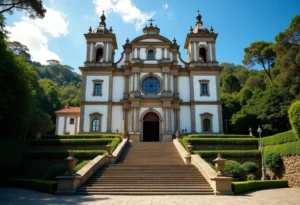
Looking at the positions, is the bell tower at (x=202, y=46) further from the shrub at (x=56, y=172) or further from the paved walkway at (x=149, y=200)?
the paved walkway at (x=149, y=200)

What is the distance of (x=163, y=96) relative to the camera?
29.8m

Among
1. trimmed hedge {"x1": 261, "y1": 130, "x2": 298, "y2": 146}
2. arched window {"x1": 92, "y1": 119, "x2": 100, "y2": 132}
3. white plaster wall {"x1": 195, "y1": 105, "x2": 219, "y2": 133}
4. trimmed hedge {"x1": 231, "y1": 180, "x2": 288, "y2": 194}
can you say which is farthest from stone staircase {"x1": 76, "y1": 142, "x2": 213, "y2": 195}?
arched window {"x1": 92, "y1": 119, "x2": 100, "y2": 132}

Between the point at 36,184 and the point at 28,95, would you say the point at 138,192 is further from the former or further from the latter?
the point at 28,95

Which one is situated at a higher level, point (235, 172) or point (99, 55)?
point (99, 55)

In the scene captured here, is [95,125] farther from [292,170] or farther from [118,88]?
[292,170]

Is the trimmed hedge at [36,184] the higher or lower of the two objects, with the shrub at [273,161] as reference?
lower

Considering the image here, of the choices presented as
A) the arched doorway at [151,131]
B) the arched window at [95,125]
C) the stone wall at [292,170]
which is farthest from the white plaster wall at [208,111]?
the stone wall at [292,170]

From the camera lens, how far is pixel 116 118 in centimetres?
2998

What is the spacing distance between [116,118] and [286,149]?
730 inches

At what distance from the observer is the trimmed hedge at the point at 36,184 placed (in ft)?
39.2

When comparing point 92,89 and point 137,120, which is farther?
point 92,89

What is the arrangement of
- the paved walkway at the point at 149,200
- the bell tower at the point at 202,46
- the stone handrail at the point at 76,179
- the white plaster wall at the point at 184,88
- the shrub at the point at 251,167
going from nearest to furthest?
the paved walkway at the point at 149,200 < the stone handrail at the point at 76,179 < the shrub at the point at 251,167 < the white plaster wall at the point at 184,88 < the bell tower at the point at 202,46

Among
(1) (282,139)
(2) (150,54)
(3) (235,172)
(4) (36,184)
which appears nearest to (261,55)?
(2) (150,54)

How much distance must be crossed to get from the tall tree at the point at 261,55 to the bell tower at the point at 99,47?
96.6 ft
